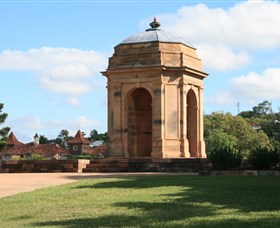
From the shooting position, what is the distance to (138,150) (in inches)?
1323

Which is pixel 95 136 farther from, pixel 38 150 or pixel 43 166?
pixel 43 166

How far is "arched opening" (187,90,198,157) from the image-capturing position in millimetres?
32656

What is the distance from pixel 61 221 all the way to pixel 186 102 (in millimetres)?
22256

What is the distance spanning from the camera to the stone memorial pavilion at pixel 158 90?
3005 cm

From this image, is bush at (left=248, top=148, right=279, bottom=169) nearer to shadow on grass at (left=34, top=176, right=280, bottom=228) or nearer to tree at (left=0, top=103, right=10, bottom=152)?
shadow on grass at (left=34, top=176, right=280, bottom=228)

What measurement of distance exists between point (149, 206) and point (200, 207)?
Answer: 106 centimetres

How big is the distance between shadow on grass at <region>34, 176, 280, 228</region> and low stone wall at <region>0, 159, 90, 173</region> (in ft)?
32.8

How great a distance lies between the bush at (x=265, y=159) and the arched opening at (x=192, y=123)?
33.0ft

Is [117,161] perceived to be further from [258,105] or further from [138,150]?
[258,105]

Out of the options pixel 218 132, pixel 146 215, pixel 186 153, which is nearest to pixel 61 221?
pixel 146 215

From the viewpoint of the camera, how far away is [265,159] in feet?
73.2

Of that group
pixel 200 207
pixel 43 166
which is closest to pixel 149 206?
pixel 200 207

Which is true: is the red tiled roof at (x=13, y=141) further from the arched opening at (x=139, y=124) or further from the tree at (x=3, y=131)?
the arched opening at (x=139, y=124)

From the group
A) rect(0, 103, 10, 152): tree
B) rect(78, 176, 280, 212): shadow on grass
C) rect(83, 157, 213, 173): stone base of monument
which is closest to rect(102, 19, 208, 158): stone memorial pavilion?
rect(83, 157, 213, 173): stone base of monument
